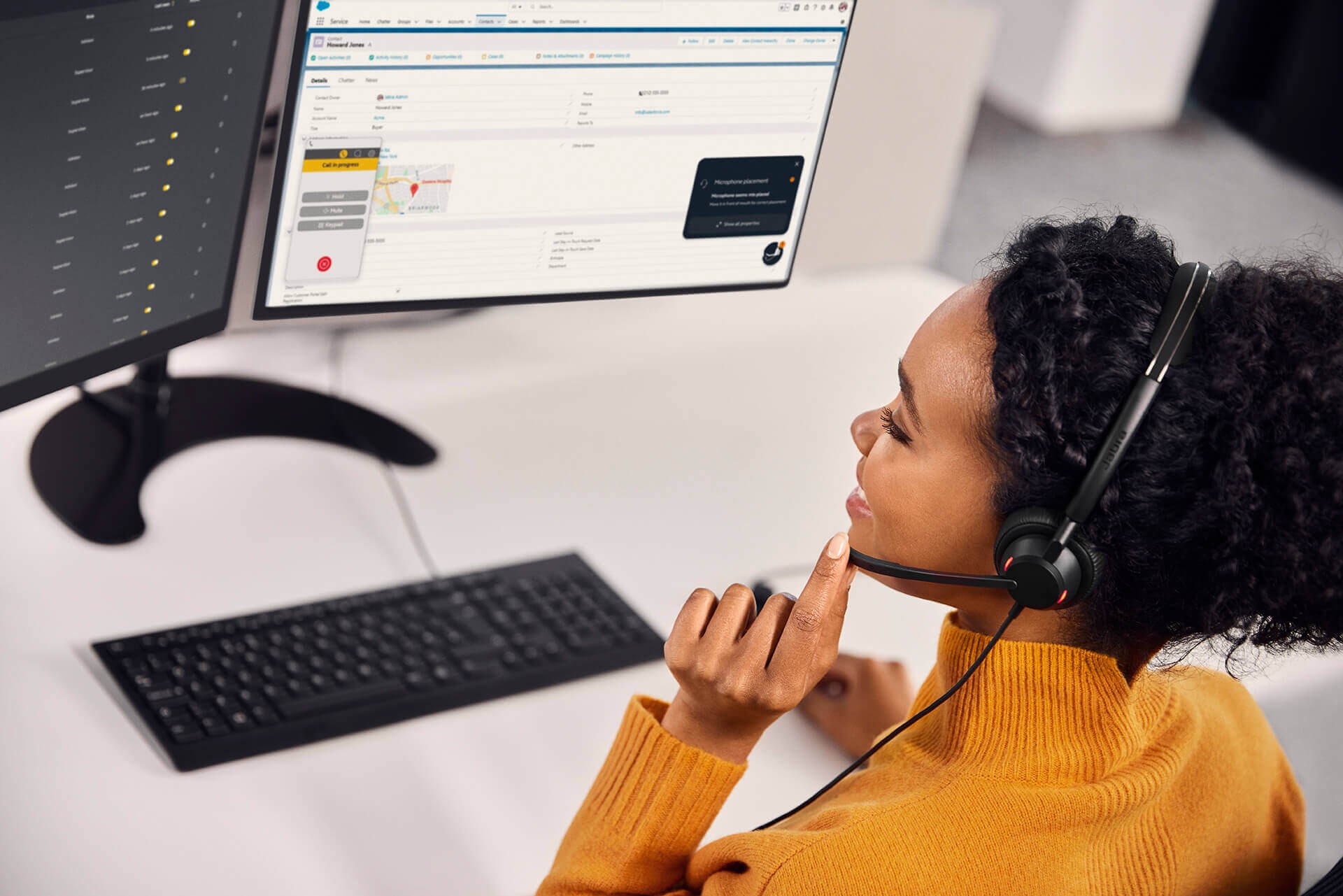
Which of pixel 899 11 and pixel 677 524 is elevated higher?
pixel 899 11

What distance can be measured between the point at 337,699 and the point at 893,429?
431 millimetres

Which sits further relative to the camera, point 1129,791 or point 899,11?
point 899,11

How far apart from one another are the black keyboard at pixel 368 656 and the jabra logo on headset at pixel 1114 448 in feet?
1.53

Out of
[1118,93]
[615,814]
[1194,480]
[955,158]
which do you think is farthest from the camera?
[1118,93]

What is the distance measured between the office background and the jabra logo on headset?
0.20 metres

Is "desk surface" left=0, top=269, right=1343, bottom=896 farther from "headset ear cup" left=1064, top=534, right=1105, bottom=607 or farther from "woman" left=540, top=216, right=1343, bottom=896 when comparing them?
"headset ear cup" left=1064, top=534, right=1105, bottom=607

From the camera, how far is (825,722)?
101cm

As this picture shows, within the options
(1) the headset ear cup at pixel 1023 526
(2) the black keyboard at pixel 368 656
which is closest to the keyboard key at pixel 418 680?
(2) the black keyboard at pixel 368 656

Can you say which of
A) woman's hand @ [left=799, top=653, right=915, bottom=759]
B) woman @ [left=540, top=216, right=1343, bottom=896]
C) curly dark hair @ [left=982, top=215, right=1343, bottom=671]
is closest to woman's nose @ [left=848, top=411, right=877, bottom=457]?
woman @ [left=540, top=216, right=1343, bottom=896]

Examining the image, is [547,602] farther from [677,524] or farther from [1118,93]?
[1118,93]

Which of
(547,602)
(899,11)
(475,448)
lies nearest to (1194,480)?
(547,602)

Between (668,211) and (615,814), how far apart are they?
527mm

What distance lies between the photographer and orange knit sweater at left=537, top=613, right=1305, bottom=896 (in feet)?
2.33

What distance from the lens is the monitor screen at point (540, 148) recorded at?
0.96 meters
